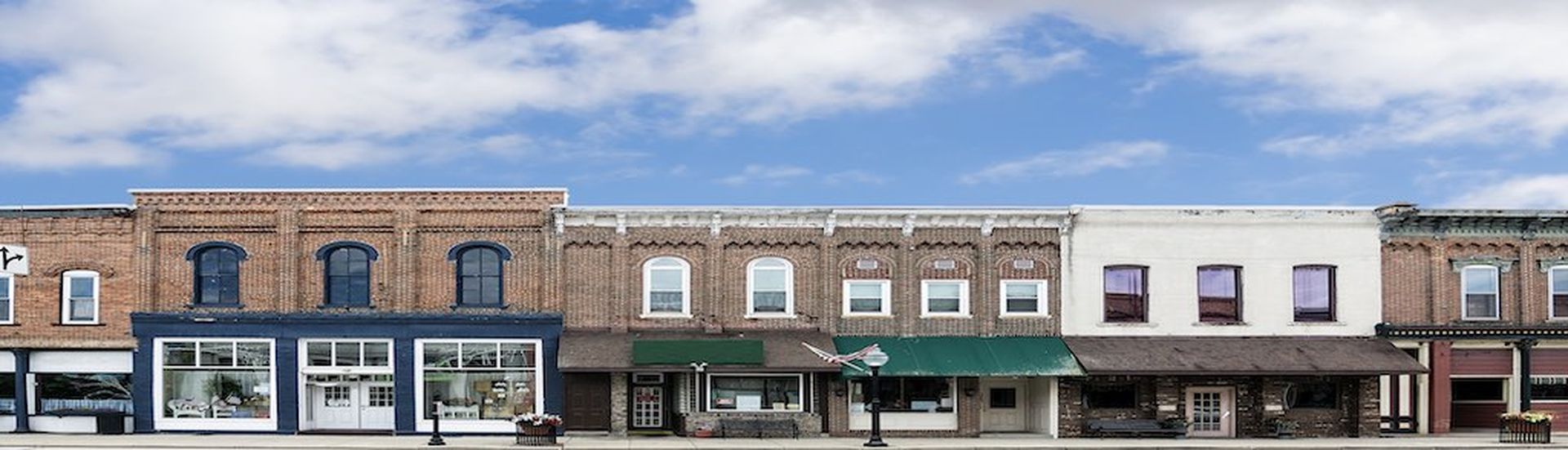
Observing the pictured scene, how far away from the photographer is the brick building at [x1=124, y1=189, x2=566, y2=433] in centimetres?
3819

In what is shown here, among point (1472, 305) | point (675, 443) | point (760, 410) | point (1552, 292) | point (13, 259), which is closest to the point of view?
point (13, 259)

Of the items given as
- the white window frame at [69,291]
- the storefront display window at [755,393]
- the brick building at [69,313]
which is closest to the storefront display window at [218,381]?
the brick building at [69,313]

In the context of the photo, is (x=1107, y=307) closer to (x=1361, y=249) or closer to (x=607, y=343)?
(x=1361, y=249)

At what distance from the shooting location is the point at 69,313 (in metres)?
38.5

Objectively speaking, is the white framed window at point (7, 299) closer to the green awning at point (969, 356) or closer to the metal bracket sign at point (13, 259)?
the metal bracket sign at point (13, 259)

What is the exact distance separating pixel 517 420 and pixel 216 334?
8843mm

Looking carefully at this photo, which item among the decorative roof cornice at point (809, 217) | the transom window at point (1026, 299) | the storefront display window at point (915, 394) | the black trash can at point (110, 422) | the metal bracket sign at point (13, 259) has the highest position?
the decorative roof cornice at point (809, 217)

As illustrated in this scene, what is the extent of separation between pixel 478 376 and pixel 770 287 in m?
7.65

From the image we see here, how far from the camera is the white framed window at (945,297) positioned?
3900 cm

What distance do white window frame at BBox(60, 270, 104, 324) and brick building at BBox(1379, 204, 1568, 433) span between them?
3237 centimetres

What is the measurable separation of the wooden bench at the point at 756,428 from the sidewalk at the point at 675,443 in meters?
Answer: 0.69

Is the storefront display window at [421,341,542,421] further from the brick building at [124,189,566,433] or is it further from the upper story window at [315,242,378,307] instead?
the upper story window at [315,242,378,307]

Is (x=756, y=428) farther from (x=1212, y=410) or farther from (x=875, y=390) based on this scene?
(x=1212, y=410)

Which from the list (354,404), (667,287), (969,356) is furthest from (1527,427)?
(354,404)
